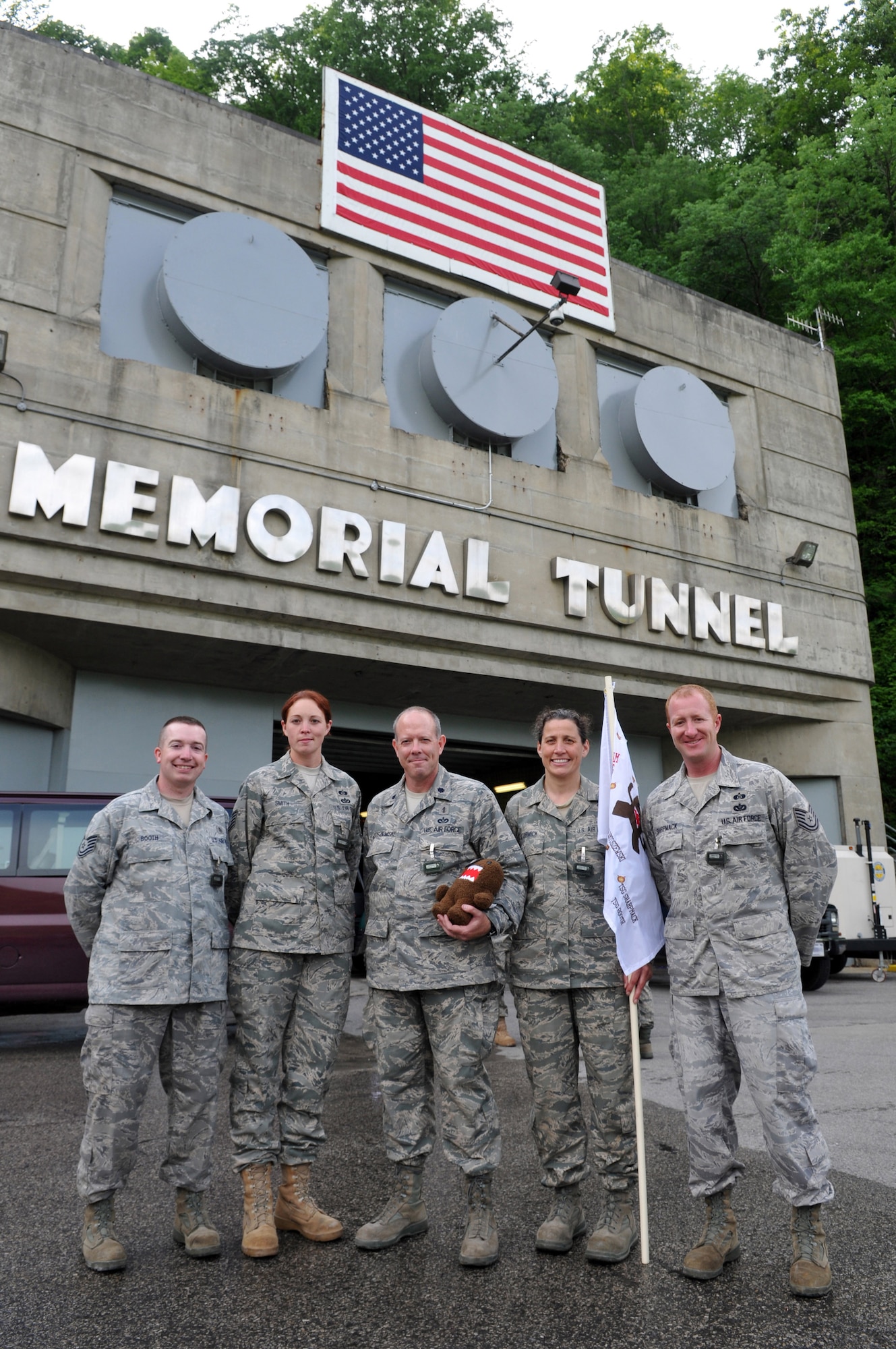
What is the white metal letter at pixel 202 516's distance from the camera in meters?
11.3

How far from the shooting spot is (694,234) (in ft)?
83.1

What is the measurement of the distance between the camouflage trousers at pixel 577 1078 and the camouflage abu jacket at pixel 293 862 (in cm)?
84

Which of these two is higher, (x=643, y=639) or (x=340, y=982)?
(x=643, y=639)

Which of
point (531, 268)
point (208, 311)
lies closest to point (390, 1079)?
point (208, 311)

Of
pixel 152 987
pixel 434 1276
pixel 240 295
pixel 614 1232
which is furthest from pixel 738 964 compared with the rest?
pixel 240 295

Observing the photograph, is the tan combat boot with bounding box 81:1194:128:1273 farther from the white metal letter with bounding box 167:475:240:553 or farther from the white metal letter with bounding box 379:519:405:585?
the white metal letter with bounding box 379:519:405:585

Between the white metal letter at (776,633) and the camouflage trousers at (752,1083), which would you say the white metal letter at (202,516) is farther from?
the white metal letter at (776,633)

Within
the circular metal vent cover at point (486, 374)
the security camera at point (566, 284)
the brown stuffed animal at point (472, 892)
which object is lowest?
the brown stuffed animal at point (472, 892)

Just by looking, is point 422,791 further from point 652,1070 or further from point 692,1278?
point 652,1070

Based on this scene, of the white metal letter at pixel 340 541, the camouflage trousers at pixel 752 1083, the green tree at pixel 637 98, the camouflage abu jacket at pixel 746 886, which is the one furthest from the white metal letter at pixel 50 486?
the green tree at pixel 637 98

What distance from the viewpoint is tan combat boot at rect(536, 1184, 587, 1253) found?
330cm

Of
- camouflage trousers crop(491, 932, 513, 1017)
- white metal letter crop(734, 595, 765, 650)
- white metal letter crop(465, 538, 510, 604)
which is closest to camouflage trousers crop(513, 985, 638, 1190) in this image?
camouflage trousers crop(491, 932, 513, 1017)

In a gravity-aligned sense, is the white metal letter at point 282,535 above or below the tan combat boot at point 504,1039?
above

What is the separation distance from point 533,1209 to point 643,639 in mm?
11902
